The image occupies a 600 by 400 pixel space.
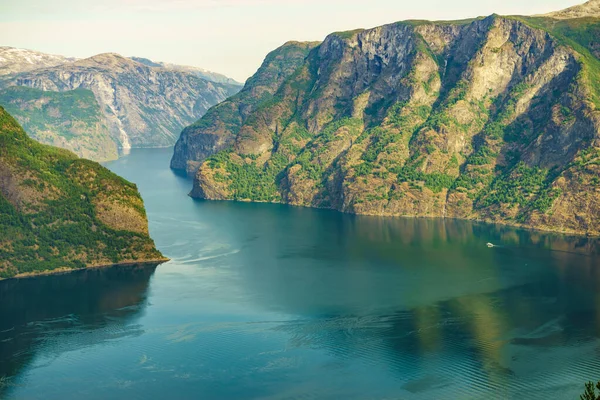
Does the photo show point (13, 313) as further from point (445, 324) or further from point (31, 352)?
point (445, 324)

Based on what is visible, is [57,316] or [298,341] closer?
[298,341]

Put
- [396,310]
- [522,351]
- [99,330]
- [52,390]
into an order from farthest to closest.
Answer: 1. [396,310]
2. [99,330]
3. [522,351]
4. [52,390]

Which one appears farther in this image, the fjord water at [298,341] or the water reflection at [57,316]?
the water reflection at [57,316]

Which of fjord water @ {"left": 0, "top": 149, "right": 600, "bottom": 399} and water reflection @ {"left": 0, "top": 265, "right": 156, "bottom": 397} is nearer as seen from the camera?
fjord water @ {"left": 0, "top": 149, "right": 600, "bottom": 399}

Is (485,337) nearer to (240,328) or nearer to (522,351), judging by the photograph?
(522,351)

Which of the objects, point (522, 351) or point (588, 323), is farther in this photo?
point (588, 323)

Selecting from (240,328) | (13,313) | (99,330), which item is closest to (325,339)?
(240,328)

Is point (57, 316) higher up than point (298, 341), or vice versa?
point (57, 316)

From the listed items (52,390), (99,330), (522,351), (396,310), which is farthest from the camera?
(396,310)
